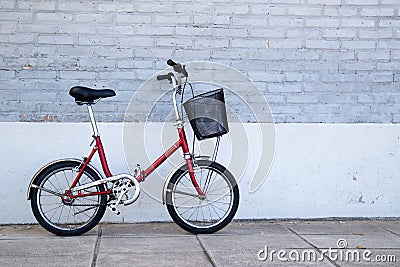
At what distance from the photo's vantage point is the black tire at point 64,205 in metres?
5.83

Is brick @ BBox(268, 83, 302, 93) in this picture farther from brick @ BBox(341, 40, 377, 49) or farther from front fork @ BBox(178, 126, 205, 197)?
front fork @ BBox(178, 126, 205, 197)

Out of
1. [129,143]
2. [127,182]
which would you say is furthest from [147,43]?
[127,182]

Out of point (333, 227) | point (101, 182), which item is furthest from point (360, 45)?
point (101, 182)

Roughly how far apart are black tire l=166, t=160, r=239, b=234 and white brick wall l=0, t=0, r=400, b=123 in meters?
0.78

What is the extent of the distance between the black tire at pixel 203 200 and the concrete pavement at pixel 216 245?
0.12 meters

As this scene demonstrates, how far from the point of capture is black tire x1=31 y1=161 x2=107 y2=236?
5828 mm

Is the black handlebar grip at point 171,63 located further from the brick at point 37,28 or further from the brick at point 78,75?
the brick at point 37,28

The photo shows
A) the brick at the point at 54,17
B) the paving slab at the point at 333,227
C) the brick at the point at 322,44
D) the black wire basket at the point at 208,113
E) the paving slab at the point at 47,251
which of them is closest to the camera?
the paving slab at the point at 47,251

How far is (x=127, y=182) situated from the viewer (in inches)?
232

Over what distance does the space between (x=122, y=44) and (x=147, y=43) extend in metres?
0.23

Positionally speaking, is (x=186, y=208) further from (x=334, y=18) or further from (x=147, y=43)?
(x=334, y=18)

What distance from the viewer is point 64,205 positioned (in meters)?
6.07

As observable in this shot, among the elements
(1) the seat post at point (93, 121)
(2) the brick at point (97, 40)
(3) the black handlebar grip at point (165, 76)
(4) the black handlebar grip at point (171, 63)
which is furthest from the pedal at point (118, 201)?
(2) the brick at point (97, 40)

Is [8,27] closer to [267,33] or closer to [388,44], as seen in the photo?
[267,33]
